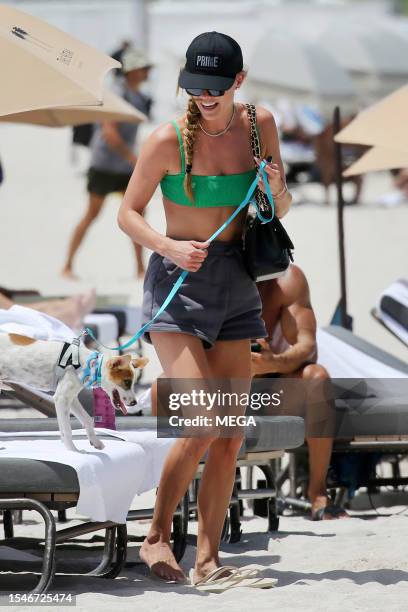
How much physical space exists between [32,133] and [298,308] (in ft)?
85.9

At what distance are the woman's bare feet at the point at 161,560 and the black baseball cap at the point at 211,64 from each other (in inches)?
52.5

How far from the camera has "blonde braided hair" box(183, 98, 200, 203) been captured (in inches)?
168

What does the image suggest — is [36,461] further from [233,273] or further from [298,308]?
[298,308]

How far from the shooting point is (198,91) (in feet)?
13.7

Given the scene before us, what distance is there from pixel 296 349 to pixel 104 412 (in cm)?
110

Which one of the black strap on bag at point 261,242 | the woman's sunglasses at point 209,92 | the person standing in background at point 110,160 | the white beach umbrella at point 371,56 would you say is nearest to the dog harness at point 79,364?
the black strap on bag at point 261,242

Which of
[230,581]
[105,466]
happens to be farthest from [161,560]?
[105,466]

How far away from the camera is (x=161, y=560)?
173 inches

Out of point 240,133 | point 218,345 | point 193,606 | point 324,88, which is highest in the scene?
point 324,88

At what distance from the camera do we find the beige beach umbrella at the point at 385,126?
6.34 m

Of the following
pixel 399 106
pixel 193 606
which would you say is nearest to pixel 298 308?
pixel 399 106

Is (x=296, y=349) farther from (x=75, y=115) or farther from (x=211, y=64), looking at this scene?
(x=75, y=115)

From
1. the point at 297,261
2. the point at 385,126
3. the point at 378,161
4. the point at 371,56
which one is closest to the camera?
the point at 385,126

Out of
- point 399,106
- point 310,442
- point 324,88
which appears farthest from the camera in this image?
point 324,88
